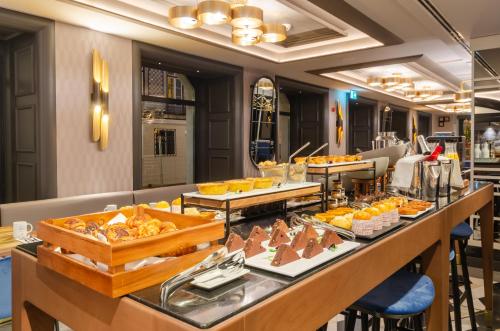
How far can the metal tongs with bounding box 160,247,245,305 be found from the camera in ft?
2.69

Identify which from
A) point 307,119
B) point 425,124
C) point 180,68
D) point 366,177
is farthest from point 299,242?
point 425,124

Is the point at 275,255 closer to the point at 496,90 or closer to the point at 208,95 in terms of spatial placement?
the point at 496,90

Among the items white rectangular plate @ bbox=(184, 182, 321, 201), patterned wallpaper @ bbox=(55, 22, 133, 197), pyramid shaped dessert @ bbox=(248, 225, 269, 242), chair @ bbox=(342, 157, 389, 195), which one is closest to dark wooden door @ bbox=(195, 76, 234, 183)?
patterned wallpaper @ bbox=(55, 22, 133, 197)

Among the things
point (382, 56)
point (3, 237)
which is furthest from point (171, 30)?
point (382, 56)

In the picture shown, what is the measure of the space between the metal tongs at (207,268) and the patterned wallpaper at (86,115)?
3626 mm

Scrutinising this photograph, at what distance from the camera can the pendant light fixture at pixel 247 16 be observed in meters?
3.24

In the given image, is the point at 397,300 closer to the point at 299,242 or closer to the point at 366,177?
the point at 299,242

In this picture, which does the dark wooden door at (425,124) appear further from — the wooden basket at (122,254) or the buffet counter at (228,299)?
the wooden basket at (122,254)

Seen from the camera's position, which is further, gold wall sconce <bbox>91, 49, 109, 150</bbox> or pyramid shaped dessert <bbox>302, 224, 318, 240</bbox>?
gold wall sconce <bbox>91, 49, 109, 150</bbox>

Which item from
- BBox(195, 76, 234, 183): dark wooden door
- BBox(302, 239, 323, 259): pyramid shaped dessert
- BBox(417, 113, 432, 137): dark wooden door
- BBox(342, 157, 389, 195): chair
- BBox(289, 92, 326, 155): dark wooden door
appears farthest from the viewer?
BBox(417, 113, 432, 137): dark wooden door

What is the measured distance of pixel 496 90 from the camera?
504 cm

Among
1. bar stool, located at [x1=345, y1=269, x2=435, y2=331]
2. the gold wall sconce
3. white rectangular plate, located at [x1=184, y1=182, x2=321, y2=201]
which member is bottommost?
bar stool, located at [x1=345, y1=269, x2=435, y2=331]

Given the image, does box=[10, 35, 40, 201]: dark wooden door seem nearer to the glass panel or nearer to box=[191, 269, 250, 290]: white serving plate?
the glass panel

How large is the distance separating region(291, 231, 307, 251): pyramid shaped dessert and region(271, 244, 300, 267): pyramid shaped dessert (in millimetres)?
75
